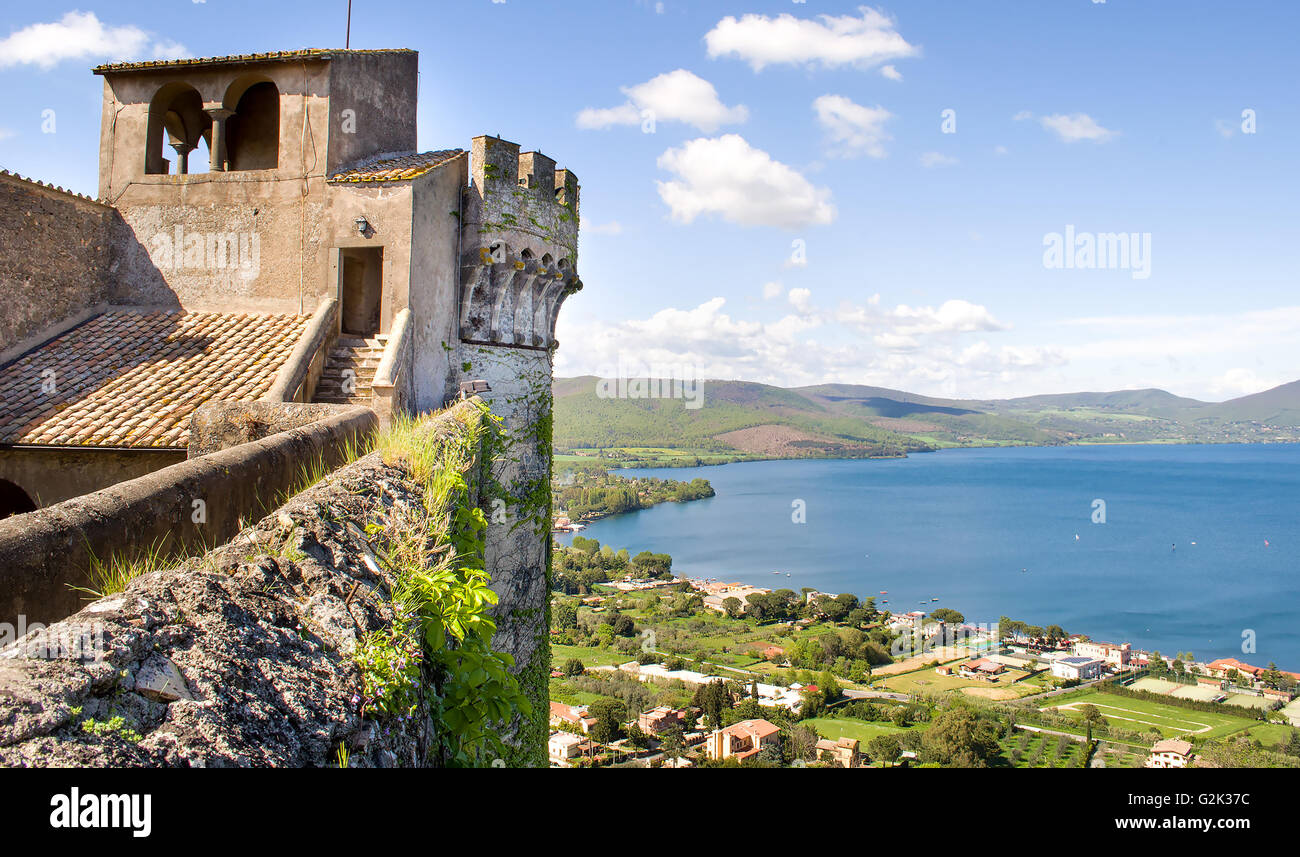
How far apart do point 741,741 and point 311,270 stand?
34239 mm

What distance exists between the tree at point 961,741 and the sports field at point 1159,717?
37.1 feet

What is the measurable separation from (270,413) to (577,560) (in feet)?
313

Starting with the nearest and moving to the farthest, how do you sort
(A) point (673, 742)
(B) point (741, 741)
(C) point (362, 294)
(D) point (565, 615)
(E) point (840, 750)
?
1. (C) point (362, 294)
2. (B) point (741, 741)
3. (A) point (673, 742)
4. (E) point (840, 750)
5. (D) point (565, 615)

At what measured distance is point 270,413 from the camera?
27.7 ft

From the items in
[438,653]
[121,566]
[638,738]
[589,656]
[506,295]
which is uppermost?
[506,295]

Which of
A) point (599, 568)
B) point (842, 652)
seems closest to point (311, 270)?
point (842, 652)

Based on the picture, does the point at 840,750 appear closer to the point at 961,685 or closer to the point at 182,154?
the point at 961,685

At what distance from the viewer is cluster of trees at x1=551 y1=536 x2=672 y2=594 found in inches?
3720

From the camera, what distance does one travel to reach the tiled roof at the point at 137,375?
444 inches

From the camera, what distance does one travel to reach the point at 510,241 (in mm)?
14570

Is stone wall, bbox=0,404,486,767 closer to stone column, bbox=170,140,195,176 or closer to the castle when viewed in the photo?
the castle
